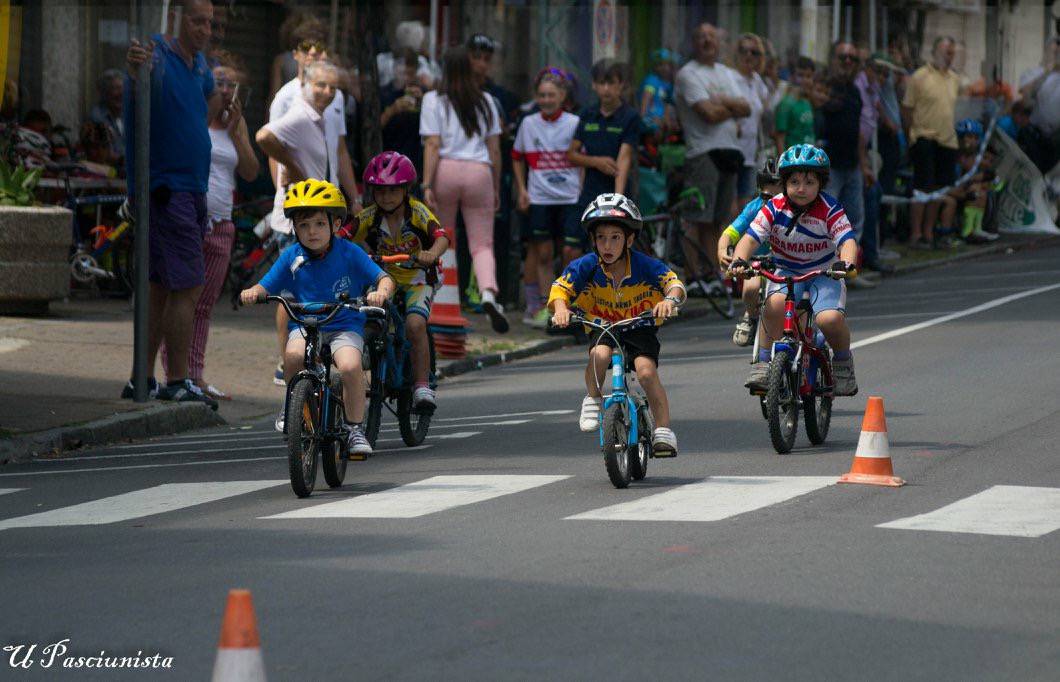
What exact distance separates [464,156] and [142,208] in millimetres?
4953

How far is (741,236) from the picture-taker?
488 inches

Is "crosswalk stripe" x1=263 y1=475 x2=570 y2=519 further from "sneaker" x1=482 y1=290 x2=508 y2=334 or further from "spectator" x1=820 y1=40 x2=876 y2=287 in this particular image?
"spectator" x1=820 y1=40 x2=876 y2=287

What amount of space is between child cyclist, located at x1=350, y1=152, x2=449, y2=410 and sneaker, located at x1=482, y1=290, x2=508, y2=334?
4.95m

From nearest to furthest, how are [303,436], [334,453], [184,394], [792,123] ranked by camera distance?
[303,436] → [334,453] → [184,394] → [792,123]

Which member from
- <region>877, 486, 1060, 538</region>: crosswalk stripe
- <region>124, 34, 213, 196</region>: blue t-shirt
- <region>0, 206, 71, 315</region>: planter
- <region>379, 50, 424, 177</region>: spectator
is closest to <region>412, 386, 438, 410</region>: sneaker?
<region>124, 34, 213, 196</region>: blue t-shirt

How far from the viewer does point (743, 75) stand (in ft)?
73.3

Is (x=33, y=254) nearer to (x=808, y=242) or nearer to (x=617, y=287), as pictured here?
(x=808, y=242)

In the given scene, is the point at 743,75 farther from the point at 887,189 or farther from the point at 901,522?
the point at 901,522

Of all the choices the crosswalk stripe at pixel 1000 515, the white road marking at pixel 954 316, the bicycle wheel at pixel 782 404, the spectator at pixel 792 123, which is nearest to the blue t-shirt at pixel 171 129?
the bicycle wheel at pixel 782 404

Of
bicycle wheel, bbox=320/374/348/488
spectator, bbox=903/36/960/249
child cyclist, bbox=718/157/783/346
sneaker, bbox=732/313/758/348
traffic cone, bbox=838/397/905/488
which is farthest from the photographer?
spectator, bbox=903/36/960/249

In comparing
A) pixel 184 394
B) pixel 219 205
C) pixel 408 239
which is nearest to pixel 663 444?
pixel 408 239

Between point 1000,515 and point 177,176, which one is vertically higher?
point 177,176

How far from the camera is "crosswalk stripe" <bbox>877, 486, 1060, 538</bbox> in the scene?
8.73 metres

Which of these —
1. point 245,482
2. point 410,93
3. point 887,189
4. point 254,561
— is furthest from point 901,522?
point 887,189
